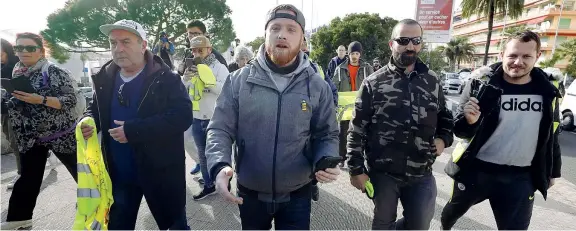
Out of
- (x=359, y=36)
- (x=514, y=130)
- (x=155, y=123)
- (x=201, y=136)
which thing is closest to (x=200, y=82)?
(x=201, y=136)

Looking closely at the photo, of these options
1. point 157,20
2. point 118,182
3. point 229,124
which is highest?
point 157,20

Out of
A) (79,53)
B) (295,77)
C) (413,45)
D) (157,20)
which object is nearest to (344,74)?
(413,45)

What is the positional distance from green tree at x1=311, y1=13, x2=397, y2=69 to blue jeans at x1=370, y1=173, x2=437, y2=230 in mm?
22309

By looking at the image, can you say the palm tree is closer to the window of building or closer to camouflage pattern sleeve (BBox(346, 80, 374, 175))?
the window of building

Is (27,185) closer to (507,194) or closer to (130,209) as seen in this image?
(130,209)

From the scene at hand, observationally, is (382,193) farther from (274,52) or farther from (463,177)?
(274,52)

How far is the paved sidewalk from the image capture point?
3.37m

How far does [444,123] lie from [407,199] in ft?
2.08

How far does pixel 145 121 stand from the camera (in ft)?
6.95

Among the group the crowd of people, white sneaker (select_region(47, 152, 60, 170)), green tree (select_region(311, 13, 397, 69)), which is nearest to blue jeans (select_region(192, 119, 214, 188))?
the crowd of people

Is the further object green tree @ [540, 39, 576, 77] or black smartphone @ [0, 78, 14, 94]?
green tree @ [540, 39, 576, 77]

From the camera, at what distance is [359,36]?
25.2m

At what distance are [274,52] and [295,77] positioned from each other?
19 cm

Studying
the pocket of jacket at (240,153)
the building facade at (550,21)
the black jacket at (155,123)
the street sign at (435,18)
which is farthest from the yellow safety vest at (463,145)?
the building facade at (550,21)
